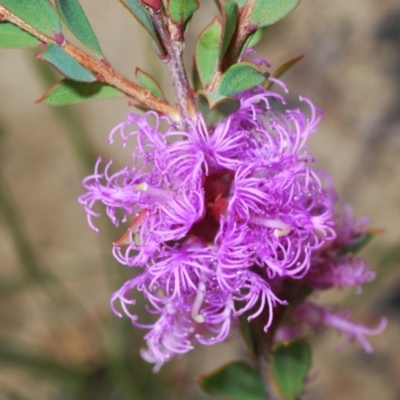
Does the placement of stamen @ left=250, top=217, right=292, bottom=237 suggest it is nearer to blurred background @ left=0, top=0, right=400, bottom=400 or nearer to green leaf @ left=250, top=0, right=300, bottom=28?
green leaf @ left=250, top=0, right=300, bottom=28

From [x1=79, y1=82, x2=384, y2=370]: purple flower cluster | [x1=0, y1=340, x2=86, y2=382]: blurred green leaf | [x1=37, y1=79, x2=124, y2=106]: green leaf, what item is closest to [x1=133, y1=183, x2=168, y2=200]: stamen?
[x1=79, y1=82, x2=384, y2=370]: purple flower cluster

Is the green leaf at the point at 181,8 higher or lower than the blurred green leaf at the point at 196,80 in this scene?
higher

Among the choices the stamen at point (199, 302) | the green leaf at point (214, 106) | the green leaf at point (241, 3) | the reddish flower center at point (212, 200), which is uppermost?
the green leaf at point (241, 3)

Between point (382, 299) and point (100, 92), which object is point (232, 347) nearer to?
point (382, 299)

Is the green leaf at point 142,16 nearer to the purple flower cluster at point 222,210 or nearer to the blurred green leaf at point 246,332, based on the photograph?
the purple flower cluster at point 222,210

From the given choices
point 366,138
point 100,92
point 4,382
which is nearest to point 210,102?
point 100,92

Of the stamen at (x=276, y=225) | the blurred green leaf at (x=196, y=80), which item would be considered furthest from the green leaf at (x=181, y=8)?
the stamen at (x=276, y=225)
